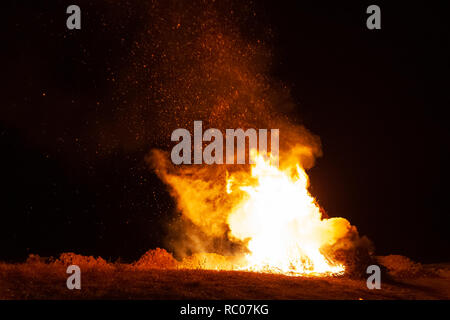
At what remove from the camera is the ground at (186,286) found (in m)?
8.04

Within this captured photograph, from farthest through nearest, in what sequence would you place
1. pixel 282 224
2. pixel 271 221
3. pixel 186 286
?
1. pixel 271 221
2. pixel 282 224
3. pixel 186 286

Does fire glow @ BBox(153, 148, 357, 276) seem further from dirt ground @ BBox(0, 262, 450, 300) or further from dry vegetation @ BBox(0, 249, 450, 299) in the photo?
dirt ground @ BBox(0, 262, 450, 300)

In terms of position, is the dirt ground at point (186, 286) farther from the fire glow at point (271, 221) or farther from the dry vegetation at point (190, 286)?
the fire glow at point (271, 221)

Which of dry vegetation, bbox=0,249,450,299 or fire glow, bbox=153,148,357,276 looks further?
fire glow, bbox=153,148,357,276

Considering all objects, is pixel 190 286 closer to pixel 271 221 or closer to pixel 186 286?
pixel 186 286

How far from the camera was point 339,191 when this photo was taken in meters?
20.9

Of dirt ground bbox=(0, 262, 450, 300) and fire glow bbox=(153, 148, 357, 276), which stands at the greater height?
fire glow bbox=(153, 148, 357, 276)

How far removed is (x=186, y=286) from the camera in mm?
8852

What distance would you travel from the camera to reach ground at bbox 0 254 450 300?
8.04 m

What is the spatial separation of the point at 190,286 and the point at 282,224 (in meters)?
5.30

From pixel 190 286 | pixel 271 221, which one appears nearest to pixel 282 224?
pixel 271 221

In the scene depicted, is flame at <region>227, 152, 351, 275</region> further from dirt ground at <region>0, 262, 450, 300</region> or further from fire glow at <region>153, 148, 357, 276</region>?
dirt ground at <region>0, 262, 450, 300</region>

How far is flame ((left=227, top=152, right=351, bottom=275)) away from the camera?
12742 millimetres

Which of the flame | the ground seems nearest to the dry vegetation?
the ground
